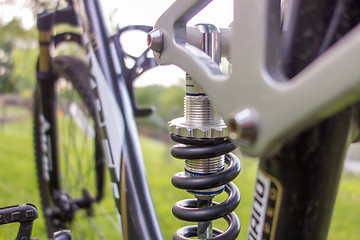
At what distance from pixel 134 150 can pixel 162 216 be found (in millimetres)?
1618

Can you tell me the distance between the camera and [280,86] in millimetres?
335

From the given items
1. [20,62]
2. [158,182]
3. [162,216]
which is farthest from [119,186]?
[20,62]

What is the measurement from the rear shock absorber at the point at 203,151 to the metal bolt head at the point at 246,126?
174 millimetres

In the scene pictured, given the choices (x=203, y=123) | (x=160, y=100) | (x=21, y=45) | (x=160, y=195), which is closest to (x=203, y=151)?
(x=203, y=123)

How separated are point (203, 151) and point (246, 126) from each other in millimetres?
215

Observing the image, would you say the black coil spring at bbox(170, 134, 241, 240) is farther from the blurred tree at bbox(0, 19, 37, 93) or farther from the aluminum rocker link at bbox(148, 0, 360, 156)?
the blurred tree at bbox(0, 19, 37, 93)

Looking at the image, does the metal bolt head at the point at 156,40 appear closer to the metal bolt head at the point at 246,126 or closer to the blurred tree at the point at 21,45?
the metal bolt head at the point at 246,126

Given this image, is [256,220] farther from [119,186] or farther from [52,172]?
[52,172]

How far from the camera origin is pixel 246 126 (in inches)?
14.1

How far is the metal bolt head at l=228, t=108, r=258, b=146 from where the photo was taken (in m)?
0.35

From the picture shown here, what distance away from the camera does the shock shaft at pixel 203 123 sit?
0.54 meters

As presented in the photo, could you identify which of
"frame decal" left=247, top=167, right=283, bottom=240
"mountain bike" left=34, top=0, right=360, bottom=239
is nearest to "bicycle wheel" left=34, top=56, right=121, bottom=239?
"mountain bike" left=34, top=0, right=360, bottom=239

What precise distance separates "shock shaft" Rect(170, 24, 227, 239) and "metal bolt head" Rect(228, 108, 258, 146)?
171 millimetres

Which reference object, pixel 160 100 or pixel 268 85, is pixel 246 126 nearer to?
pixel 268 85
